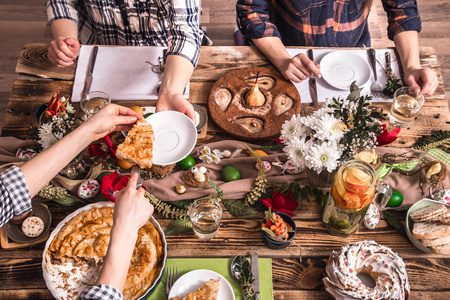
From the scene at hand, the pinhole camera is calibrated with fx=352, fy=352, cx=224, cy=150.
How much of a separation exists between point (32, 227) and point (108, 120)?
0.49 meters

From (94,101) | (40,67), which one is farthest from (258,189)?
(40,67)

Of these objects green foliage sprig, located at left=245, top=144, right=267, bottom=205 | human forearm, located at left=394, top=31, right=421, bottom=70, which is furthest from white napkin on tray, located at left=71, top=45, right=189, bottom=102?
human forearm, located at left=394, top=31, right=421, bottom=70

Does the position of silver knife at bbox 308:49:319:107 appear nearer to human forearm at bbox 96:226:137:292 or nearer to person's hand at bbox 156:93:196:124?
person's hand at bbox 156:93:196:124

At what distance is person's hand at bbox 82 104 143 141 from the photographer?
1.39 meters

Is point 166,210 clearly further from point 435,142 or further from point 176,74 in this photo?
point 435,142

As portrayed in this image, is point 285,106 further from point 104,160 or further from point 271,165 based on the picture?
point 104,160

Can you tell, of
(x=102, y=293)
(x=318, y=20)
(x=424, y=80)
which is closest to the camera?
(x=102, y=293)

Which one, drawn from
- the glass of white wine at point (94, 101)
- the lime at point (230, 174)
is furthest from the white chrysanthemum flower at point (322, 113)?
the glass of white wine at point (94, 101)

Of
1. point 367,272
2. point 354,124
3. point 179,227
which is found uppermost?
point 354,124

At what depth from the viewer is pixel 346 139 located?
3.93 ft

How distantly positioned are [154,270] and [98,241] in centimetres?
24

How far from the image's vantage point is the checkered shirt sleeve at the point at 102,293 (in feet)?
3.33

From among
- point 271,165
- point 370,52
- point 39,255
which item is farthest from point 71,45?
point 370,52

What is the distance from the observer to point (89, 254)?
123 centimetres
